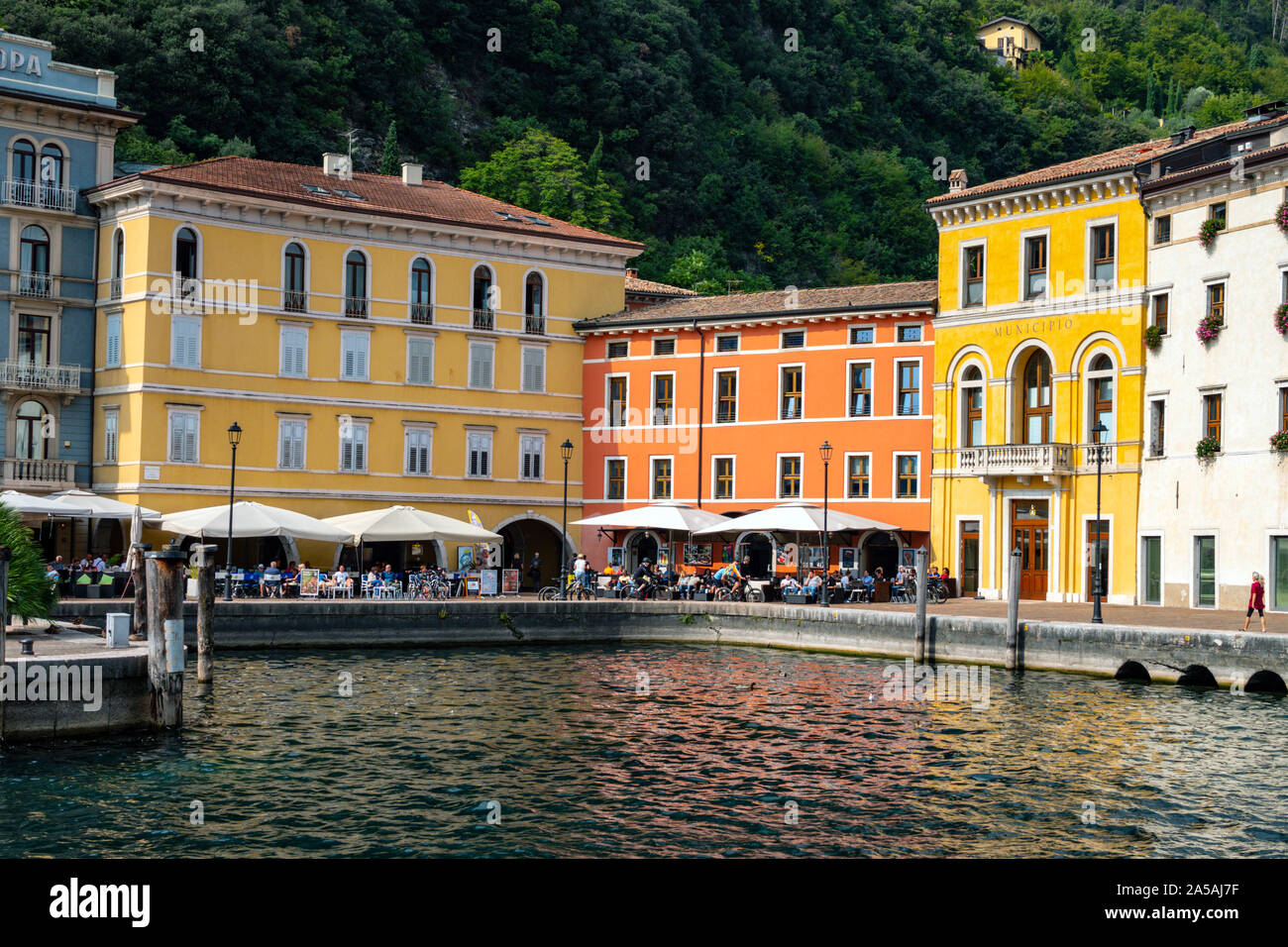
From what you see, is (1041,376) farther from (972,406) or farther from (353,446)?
(353,446)

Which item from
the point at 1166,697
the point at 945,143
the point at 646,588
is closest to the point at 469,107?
the point at 945,143

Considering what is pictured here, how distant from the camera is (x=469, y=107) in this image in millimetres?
82875

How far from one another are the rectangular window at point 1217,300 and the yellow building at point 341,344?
23.1m

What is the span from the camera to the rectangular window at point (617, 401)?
Answer: 5428 cm

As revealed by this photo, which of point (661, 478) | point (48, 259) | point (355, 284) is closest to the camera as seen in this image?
point (48, 259)

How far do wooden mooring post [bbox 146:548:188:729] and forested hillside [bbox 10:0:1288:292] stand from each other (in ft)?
136

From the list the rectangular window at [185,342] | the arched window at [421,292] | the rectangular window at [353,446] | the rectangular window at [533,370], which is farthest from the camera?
the rectangular window at [533,370]

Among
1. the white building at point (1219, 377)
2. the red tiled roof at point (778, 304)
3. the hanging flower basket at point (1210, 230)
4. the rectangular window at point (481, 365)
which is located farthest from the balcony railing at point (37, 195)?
the hanging flower basket at point (1210, 230)

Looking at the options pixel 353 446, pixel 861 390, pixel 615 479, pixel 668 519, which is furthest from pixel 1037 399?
pixel 353 446


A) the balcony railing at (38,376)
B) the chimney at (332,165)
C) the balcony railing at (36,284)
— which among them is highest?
the chimney at (332,165)

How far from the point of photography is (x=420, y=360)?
51.4 meters

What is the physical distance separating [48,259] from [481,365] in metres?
15.1

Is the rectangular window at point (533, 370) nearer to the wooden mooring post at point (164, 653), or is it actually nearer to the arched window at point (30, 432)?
the arched window at point (30, 432)
